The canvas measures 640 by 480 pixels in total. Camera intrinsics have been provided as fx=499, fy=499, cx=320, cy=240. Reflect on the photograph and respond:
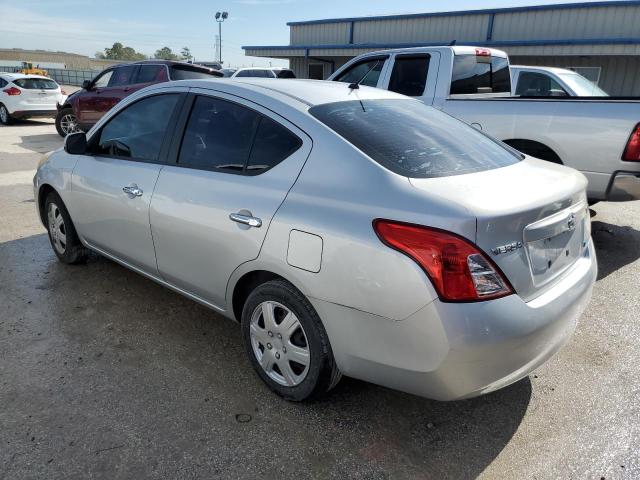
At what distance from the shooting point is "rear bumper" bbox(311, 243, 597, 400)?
202 cm

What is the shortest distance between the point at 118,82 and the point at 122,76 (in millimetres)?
191

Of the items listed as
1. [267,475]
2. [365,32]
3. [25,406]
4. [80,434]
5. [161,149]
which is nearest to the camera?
[267,475]

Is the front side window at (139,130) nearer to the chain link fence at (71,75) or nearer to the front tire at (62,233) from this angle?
the front tire at (62,233)

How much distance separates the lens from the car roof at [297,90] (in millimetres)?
2801

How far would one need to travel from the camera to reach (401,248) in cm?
208

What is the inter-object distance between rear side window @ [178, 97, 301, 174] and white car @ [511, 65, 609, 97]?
270 inches

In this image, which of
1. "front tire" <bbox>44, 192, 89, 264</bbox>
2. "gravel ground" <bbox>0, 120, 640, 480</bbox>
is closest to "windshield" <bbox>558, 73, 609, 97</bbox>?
"gravel ground" <bbox>0, 120, 640, 480</bbox>

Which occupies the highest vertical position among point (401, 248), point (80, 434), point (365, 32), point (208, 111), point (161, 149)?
point (365, 32)

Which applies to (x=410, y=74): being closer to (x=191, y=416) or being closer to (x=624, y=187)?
(x=624, y=187)

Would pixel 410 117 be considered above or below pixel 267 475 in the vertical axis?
above

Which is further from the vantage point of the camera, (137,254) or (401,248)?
(137,254)

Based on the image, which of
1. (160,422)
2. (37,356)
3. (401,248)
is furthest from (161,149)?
(401,248)

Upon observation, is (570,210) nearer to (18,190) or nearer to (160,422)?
(160,422)

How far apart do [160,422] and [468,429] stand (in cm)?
158
